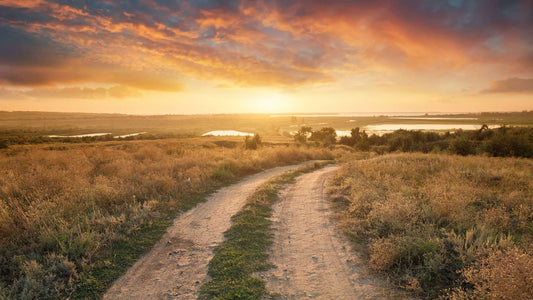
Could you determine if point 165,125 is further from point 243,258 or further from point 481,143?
point 243,258

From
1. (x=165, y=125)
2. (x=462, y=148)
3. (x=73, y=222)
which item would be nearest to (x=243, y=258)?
(x=73, y=222)

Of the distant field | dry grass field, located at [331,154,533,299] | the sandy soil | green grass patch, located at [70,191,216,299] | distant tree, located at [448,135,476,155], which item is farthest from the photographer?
the distant field

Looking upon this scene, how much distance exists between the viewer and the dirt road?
427cm

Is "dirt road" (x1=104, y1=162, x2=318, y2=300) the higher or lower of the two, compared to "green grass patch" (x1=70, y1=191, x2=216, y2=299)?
lower

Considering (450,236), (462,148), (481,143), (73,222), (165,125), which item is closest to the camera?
(450,236)

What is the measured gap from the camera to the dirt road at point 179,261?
4.27m

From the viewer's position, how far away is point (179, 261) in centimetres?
529

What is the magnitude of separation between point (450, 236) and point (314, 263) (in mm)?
3079

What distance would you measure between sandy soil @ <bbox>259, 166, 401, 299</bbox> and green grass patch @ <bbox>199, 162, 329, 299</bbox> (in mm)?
264

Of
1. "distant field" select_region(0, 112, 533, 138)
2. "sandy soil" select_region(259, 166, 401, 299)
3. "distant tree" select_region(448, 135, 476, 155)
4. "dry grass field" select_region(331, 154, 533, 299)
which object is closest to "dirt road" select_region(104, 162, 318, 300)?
"sandy soil" select_region(259, 166, 401, 299)

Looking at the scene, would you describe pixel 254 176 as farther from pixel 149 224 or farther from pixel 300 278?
pixel 300 278

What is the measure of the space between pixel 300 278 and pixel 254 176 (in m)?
10.9

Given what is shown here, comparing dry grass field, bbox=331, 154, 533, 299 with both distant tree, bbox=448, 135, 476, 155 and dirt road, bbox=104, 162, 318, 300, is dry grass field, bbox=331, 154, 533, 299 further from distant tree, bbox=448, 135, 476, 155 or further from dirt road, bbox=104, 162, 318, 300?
distant tree, bbox=448, 135, 476, 155

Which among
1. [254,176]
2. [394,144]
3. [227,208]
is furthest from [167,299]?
[394,144]
